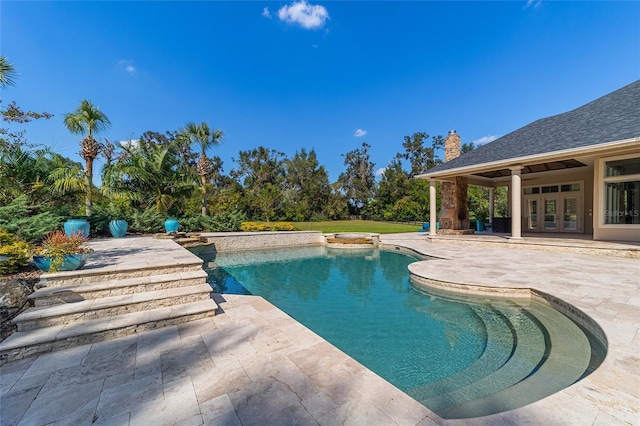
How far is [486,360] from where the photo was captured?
318cm

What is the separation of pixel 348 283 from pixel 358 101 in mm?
23322

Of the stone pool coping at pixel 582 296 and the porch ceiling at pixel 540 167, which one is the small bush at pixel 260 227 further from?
the porch ceiling at pixel 540 167

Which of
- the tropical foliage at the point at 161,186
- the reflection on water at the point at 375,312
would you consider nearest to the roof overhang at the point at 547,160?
the reflection on water at the point at 375,312

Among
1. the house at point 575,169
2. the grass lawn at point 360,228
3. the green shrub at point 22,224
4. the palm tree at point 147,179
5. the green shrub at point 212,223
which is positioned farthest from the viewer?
the grass lawn at point 360,228

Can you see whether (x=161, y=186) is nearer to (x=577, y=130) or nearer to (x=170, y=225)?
(x=170, y=225)

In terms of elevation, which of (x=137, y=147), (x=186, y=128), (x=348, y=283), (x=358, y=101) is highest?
(x=358, y=101)

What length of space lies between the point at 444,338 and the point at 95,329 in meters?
4.73

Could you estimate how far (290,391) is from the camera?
2088mm

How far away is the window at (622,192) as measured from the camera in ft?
28.3

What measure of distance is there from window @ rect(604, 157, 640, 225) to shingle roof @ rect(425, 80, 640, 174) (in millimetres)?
1325

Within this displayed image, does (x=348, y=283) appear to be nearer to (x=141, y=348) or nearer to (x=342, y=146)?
(x=141, y=348)

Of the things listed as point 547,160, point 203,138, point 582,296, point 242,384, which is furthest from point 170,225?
point 547,160

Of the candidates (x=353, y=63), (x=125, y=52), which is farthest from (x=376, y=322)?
(x=353, y=63)

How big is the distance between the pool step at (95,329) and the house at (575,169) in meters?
12.0
